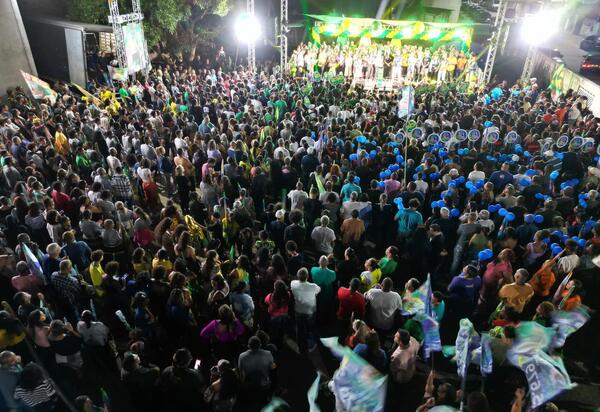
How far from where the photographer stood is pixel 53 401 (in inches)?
165

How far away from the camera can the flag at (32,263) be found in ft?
18.5

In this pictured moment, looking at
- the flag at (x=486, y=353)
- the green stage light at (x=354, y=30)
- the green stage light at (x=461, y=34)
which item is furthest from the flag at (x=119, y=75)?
the green stage light at (x=461, y=34)

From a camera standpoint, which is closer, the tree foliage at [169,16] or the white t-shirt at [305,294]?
the white t-shirt at [305,294]

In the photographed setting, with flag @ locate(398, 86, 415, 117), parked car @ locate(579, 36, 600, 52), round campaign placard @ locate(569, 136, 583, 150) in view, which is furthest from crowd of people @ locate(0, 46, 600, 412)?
parked car @ locate(579, 36, 600, 52)

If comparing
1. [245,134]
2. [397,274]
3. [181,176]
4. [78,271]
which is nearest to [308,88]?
[245,134]

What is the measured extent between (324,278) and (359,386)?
2.38m

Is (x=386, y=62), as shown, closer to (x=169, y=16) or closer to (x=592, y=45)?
(x=169, y=16)

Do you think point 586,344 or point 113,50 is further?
point 113,50

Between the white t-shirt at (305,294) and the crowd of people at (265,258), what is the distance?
1.1 inches

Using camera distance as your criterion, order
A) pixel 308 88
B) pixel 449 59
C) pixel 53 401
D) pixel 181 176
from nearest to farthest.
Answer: pixel 53 401 → pixel 181 176 → pixel 308 88 → pixel 449 59

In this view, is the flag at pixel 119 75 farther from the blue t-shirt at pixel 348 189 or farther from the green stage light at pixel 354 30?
the green stage light at pixel 354 30

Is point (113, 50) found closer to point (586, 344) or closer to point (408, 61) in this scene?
point (408, 61)

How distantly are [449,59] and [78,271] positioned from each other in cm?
1889

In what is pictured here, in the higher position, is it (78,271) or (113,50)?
(113,50)
